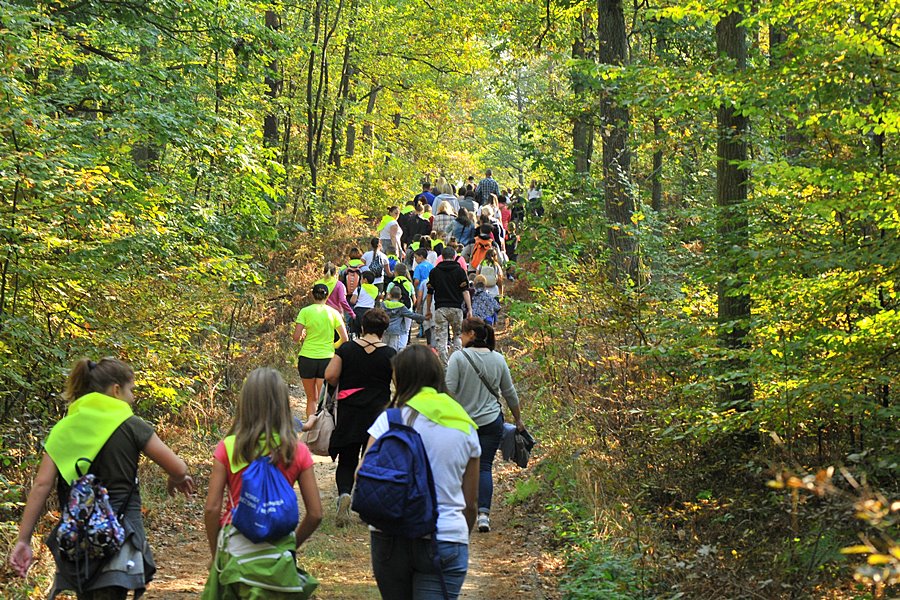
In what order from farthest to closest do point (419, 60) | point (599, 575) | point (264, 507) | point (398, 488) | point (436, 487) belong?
point (419, 60), point (599, 575), point (436, 487), point (398, 488), point (264, 507)

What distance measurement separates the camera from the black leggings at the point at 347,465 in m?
9.45

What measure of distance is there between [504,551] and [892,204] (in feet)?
16.4

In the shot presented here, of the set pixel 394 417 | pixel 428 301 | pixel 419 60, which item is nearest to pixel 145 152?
pixel 428 301

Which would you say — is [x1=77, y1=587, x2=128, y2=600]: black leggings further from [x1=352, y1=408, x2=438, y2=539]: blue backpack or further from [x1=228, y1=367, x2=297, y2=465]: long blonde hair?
[x1=352, y1=408, x2=438, y2=539]: blue backpack

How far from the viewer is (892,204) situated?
6461 mm

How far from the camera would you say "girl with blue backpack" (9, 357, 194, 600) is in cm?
500

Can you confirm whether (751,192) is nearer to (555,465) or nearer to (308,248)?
(555,465)

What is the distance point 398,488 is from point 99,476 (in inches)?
61.9

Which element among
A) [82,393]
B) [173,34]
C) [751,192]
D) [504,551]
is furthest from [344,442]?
[173,34]

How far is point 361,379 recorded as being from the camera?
9086 millimetres

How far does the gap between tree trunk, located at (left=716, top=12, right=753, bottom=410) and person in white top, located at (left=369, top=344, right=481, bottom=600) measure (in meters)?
3.54

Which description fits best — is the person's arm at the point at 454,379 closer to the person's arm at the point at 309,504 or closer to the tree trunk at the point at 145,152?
the person's arm at the point at 309,504

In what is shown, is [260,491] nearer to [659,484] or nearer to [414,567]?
[414,567]

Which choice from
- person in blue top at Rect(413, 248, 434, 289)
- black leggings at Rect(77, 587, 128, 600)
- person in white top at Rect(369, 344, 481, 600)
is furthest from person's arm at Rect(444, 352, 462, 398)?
person in blue top at Rect(413, 248, 434, 289)
